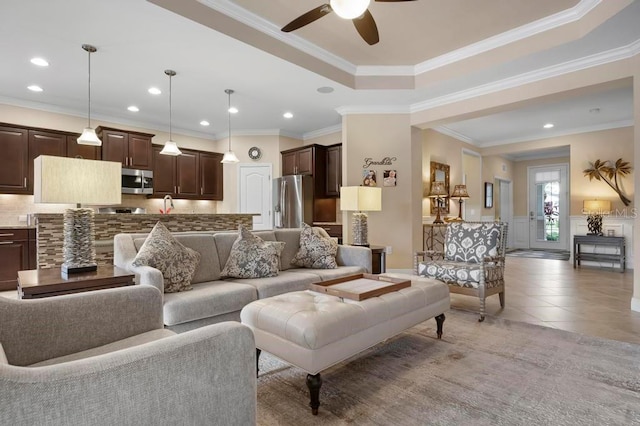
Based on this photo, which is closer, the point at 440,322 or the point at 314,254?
the point at 440,322

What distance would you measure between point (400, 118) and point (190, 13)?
3.53m

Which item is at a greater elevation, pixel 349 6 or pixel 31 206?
pixel 349 6

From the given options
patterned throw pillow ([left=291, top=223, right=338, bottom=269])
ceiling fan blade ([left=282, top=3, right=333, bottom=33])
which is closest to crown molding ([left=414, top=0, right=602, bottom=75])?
ceiling fan blade ([left=282, top=3, right=333, bottom=33])

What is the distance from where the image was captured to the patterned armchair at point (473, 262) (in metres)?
3.32

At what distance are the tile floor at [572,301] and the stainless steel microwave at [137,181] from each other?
541 centimetres

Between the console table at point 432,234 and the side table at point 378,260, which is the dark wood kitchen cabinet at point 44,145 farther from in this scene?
the console table at point 432,234

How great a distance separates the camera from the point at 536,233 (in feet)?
31.3

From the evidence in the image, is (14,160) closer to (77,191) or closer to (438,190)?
(77,191)

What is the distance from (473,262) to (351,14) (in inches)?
113

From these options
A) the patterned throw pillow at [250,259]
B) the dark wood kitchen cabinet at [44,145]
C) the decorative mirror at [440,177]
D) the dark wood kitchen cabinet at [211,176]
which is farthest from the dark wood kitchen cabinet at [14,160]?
the decorative mirror at [440,177]

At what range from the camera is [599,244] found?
634 centimetres

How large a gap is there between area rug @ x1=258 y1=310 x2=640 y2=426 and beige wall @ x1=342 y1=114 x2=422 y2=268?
2774mm

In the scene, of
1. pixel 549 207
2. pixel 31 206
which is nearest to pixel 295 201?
pixel 31 206

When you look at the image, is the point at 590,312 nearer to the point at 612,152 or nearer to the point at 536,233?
the point at 612,152
